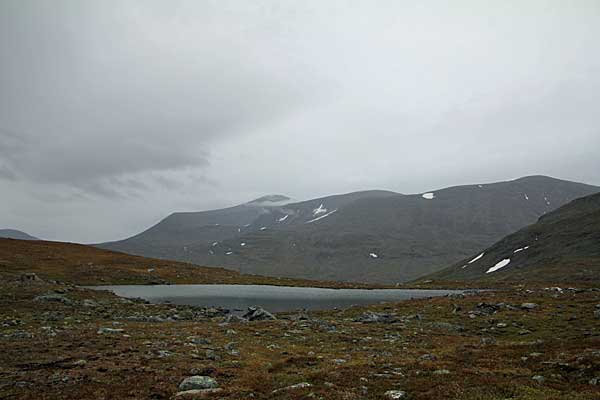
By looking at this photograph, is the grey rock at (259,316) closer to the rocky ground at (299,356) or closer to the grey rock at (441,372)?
the rocky ground at (299,356)

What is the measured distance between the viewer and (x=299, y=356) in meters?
28.4

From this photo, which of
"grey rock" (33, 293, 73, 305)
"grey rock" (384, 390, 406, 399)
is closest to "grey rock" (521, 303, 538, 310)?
"grey rock" (384, 390, 406, 399)

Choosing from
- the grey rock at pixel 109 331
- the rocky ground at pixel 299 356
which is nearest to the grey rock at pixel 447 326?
the rocky ground at pixel 299 356

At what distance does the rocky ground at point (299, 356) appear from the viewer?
58.9 ft

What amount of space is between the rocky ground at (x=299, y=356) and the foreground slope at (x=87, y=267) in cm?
6258

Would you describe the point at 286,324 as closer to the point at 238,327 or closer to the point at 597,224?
the point at 238,327

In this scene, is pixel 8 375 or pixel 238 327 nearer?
pixel 8 375

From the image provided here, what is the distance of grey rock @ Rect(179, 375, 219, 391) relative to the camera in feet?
63.1

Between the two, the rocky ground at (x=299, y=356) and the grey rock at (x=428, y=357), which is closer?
the rocky ground at (x=299, y=356)

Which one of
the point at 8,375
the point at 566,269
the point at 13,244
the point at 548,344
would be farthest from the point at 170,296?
the point at 566,269

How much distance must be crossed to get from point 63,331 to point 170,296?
5340 centimetres

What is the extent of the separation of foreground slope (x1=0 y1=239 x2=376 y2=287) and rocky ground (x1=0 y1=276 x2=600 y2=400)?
2464 inches

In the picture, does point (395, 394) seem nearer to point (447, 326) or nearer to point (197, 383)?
point (197, 383)

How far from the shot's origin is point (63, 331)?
3431 centimetres
